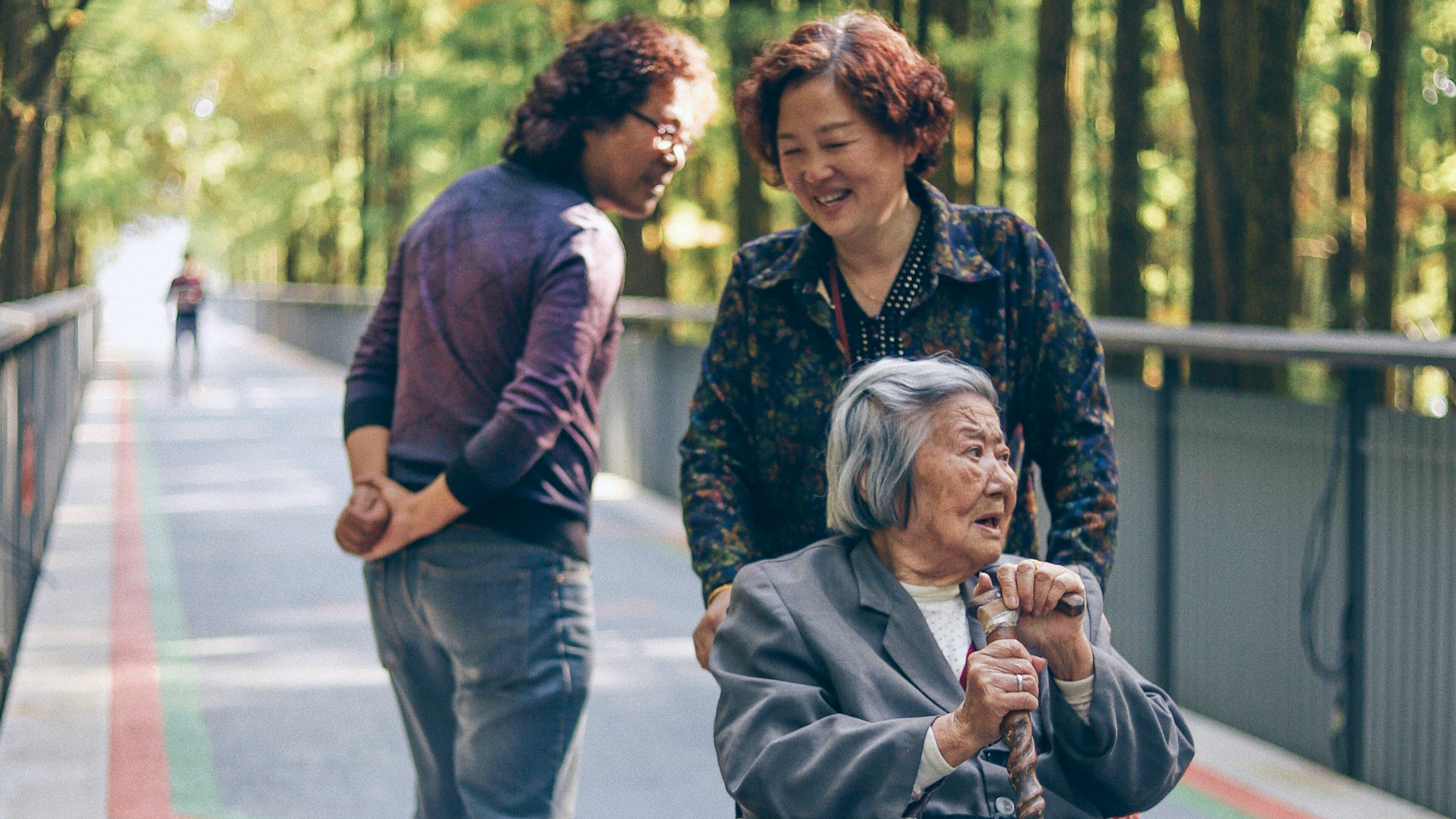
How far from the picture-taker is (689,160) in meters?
23.3

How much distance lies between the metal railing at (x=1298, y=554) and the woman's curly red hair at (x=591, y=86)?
105 inches

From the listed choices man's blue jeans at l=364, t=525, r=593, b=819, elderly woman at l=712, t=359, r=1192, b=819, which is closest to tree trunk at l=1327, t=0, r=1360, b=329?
man's blue jeans at l=364, t=525, r=593, b=819

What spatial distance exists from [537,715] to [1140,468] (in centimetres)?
406

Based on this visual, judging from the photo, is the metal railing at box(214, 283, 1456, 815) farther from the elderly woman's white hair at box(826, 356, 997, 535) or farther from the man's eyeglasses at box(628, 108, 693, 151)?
the elderly woman's white hair at box(826, 356, 997, 535)

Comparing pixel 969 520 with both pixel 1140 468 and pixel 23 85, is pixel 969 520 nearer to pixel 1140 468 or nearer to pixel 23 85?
pixel 1140 468

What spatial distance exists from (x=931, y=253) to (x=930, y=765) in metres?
0.93

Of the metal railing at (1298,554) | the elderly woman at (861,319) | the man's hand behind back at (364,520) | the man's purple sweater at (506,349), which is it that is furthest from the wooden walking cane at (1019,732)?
the metal railing at (1298,554)

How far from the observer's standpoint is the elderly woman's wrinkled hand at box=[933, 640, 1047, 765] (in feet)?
7.30

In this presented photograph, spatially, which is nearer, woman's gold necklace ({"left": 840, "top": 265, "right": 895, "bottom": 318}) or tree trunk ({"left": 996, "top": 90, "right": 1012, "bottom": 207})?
woman's gold necklace ({"left": 840, "top": 265, "right": 895, "bottom": 318})

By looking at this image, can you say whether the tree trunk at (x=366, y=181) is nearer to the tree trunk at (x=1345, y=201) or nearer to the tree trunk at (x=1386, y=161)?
the tree trunk at (x=1345, y=201)

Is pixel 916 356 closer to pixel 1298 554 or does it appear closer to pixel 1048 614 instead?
pixel 1048 614

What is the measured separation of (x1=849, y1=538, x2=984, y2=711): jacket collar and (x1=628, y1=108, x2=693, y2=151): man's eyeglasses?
1088 mm

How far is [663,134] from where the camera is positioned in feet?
10.8

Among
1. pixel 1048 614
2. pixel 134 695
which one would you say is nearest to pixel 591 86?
pixel 1048 614
